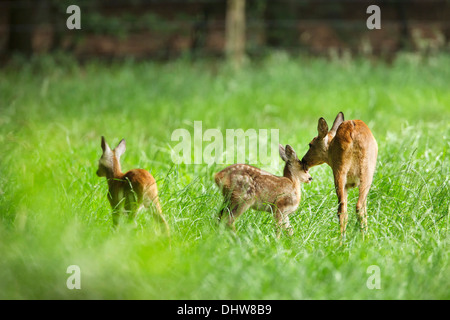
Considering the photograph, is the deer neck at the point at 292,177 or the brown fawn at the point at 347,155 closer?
the brown fawn at the point at 347,155

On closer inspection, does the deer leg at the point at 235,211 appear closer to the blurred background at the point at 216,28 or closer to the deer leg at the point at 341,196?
the deer leg at the point at 341,196

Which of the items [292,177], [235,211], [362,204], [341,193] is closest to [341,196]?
[341,193]

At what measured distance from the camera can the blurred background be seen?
10781 millimetres

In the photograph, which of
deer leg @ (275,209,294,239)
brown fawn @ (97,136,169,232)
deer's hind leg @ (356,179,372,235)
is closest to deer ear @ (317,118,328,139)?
deer's hind leg @ (356,179,372,235)

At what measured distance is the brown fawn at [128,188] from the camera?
241cm

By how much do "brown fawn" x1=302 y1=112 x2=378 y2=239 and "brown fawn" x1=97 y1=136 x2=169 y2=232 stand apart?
2.24 feet

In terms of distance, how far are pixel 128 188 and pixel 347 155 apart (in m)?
0.91

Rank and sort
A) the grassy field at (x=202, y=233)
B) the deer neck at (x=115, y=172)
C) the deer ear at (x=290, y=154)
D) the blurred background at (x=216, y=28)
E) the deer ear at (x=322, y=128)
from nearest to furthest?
the grassy field at (x=202, y=233)
the deer ear at (x=322, y=128)
the deer ear at (x=290, y=154)
the deer neck at (x=115, y=172)
the blurred background at (x=216, y=28)

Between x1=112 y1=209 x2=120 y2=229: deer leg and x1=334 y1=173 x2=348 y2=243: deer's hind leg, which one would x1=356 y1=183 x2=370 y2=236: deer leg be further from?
x1=112 y1=209 x2=120 y2=229: deer leg

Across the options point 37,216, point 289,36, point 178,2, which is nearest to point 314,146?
point 37,216

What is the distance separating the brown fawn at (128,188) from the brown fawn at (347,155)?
68 cm

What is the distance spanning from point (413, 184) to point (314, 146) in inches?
38.9

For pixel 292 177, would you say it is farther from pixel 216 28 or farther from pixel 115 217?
pixel 216 28

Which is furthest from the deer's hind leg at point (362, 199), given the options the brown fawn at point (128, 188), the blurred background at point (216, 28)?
the blurred background at point (216, 28)
